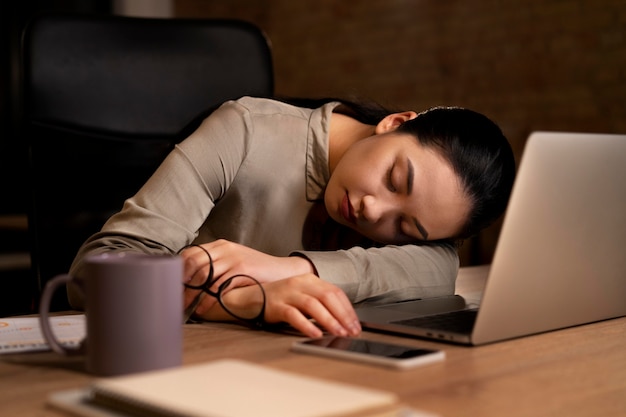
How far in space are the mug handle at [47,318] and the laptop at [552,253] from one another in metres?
0.35

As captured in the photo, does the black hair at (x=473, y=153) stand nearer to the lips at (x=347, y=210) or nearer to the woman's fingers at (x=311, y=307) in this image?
the lips at (x=347, y=210)

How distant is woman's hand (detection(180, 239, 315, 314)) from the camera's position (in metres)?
1.04

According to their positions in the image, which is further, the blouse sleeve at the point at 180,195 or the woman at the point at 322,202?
the blouse sleeve at the point at 180,195

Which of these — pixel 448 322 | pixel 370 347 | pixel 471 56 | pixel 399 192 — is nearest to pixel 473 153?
pixel 399 192

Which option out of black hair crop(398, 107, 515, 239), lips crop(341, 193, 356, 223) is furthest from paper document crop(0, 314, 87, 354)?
black hair crop(398, 107, 515, 239)

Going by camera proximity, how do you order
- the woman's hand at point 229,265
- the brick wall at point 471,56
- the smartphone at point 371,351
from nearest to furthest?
the smartphone at point 371,351, the woman's hand at point 229,265, the brick wall at point 471,56

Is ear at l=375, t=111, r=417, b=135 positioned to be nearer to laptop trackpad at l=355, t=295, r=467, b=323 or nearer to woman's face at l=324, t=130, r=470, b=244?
woman's face at l=324, t=130, r=470, b=244

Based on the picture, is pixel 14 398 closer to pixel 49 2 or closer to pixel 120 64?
pixel 120 64

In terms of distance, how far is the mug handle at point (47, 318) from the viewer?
704mm

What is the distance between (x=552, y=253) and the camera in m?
0.89

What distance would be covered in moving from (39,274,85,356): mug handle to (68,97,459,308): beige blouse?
354 mm

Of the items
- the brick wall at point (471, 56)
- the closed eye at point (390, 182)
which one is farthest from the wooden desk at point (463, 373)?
the brick wall at point (471, 56)

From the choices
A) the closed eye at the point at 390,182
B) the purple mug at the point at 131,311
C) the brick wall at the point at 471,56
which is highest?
the purple mug at the point at 131,311

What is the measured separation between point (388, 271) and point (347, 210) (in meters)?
0.16
